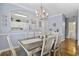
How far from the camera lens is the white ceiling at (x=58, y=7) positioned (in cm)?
183

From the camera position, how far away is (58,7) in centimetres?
185

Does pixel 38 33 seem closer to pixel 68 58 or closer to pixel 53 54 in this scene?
pixel 53 54

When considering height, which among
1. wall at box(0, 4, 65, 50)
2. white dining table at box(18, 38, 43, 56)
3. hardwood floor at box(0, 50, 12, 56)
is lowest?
hardwood floor at box(0, 50, 12, 56)

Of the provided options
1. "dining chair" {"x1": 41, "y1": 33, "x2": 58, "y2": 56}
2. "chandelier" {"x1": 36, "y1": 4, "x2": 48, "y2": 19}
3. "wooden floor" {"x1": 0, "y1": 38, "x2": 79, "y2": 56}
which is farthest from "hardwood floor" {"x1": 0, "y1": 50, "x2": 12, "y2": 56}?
"chandelier" {"x1": 36, "y1": 4, "x2": 48, "y2": 19}

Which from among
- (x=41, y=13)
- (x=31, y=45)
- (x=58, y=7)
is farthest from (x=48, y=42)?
(x=58, y=7)

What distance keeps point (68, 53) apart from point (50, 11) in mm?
789

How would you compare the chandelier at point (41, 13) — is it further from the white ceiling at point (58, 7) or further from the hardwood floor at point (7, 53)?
the hardwood floor at point (7, 53)

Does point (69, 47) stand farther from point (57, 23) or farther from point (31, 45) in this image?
point (31, 45)

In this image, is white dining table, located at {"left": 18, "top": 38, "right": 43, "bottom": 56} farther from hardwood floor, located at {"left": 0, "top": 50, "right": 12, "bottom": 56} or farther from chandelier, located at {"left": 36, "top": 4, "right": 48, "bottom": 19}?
chandelier, located at {"left": 36, "top": 4, "right": 48, "bottom": 19}

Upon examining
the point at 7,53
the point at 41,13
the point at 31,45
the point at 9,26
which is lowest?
the point at 7,53

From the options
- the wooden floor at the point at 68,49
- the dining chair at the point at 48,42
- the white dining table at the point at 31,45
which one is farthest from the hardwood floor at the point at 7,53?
the dining chair at the point at 48,42

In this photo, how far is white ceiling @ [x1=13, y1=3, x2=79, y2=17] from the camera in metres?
1.83

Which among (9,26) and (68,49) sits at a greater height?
(9,26)

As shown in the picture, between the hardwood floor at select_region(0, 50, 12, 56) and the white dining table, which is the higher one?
the white dining table
